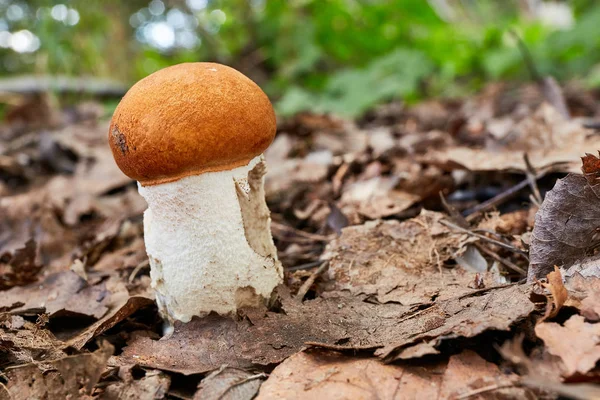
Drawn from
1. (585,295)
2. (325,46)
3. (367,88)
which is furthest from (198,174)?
(325,46)

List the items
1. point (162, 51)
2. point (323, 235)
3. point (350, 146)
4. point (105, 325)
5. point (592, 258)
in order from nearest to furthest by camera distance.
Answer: point (592, 258), point (105, 325), point (323, 235), point (350, 146), point (162, 51)

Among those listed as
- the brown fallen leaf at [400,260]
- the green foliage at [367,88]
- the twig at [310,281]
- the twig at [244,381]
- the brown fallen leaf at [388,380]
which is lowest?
the green foliage at [367,88]

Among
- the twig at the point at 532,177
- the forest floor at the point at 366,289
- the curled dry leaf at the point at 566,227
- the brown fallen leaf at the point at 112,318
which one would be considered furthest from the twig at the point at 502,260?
the brown fallen leaf at the point at 112,318

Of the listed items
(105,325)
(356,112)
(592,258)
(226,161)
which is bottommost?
(356,112)

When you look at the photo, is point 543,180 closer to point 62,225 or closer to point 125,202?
point 125,202

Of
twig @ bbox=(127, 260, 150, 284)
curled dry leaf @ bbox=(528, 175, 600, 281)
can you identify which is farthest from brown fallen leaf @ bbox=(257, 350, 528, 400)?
twig @ bbox=(127, 260, 150, 284)

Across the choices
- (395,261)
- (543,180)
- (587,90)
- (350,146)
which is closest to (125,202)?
(350,146)

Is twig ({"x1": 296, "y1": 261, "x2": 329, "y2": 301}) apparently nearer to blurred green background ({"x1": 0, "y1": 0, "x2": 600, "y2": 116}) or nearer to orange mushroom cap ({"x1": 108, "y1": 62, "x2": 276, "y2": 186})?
orange mushroom cap ({"x1": 108, "y1": 62, "x2": 276, "y2": 186})

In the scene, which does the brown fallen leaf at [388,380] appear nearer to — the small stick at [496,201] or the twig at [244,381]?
the twig at [244,381]
